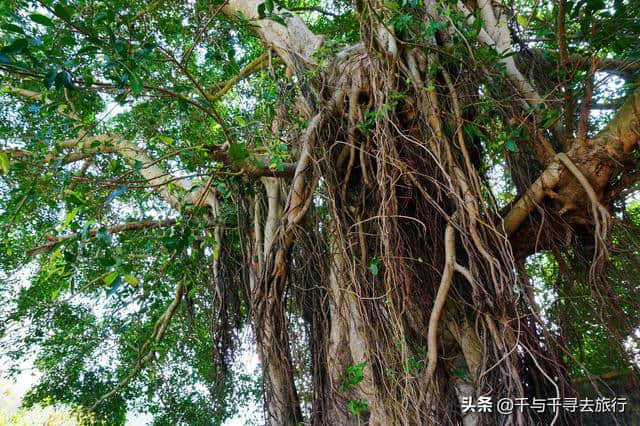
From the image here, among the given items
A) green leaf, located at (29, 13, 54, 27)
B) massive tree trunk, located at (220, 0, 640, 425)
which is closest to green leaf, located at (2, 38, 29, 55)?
green leaf, located at (29, 13, 54, 27)

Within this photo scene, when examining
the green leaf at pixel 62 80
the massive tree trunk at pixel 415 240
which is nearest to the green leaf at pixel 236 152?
the massive tree trunk at pixel 415 240

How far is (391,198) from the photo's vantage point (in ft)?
5.54

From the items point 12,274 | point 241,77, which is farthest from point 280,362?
point 12,274

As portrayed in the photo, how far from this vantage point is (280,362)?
72.7 inches

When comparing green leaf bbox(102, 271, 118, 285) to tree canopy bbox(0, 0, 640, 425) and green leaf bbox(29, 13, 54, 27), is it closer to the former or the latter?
tree canopy bbox(0, 0, 640, 425)

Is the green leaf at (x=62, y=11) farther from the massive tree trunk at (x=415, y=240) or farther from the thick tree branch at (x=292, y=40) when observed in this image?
the thick tree branch at (x=292, y=40)

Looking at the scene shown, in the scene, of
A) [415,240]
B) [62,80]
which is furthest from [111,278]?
[415,240]

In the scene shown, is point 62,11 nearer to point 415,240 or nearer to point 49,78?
point 49,78

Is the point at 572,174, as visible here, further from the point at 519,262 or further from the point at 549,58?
the point at 549,58

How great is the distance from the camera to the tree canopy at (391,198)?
5.09 feet

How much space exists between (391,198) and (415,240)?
0.33 m

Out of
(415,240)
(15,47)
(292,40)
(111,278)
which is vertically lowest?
(111,278)

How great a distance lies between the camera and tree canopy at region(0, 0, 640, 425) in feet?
5.09

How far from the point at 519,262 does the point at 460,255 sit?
53 cm
